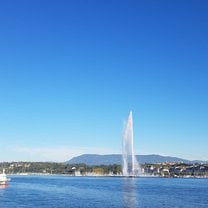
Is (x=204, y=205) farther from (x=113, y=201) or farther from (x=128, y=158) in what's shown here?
(x=128, y=158)

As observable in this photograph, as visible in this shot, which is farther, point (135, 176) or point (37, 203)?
point (135, 176)

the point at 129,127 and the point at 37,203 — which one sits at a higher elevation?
the point at 129,127


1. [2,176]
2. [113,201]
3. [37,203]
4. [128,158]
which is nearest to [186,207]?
[113,201]

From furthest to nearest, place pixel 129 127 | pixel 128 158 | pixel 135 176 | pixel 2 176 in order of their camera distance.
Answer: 1. pixel 135 176
2. pixel 128 158
3. pixel 129 127
4. pixel 2 176

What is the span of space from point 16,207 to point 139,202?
1434cm

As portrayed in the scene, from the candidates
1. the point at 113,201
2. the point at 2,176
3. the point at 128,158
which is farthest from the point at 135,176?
the point at 113,201

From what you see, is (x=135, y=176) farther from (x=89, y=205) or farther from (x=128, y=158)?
(x=89, y=205)

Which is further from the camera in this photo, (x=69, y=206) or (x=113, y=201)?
(x=113, y=201)

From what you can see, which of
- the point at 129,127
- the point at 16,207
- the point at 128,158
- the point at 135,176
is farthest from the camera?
the point at 135,176

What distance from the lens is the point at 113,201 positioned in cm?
6022

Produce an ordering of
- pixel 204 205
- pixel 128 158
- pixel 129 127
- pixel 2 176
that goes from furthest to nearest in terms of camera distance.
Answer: pixel 128 158
pixel 129 127
pixel 2 176
pixel 204 205

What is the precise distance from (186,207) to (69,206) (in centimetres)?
1203

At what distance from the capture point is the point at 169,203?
58875 mm

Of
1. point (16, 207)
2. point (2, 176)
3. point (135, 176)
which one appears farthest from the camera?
point (135, 176)
